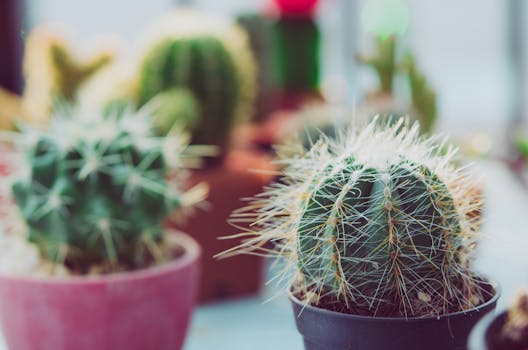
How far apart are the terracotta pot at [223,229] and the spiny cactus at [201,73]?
7cm

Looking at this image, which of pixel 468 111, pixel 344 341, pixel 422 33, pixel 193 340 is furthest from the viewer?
pixel 468 111

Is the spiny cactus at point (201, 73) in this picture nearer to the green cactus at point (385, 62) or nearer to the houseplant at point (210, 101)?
the houseplant at point (210, 101)

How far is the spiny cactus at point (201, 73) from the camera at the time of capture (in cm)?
135

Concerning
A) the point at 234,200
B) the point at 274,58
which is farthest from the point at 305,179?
the point at 274,58

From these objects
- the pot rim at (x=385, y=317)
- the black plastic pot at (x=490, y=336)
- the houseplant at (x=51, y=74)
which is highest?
the houseplant at (x=51, y=74)

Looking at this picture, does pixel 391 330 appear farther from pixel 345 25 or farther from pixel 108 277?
pixel 345 25

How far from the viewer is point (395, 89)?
60.1 inches

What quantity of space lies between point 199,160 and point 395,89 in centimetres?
42

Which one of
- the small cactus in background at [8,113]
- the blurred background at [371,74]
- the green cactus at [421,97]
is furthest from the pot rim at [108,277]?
the green cactus at [421,97]

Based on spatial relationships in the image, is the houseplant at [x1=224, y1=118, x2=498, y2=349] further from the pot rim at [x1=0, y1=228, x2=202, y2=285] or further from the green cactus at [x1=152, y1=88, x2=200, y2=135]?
the green cactus at [x1=152, y1=88, x2=200, y2=135]

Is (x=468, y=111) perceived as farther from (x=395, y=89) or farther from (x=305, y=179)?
(x=305, y=179)

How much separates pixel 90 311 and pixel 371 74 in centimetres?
105

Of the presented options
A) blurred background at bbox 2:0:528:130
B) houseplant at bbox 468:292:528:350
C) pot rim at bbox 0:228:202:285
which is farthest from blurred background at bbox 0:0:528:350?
pot rim at bbox 0:228:202:285

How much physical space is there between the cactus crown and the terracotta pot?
26.0 inches
